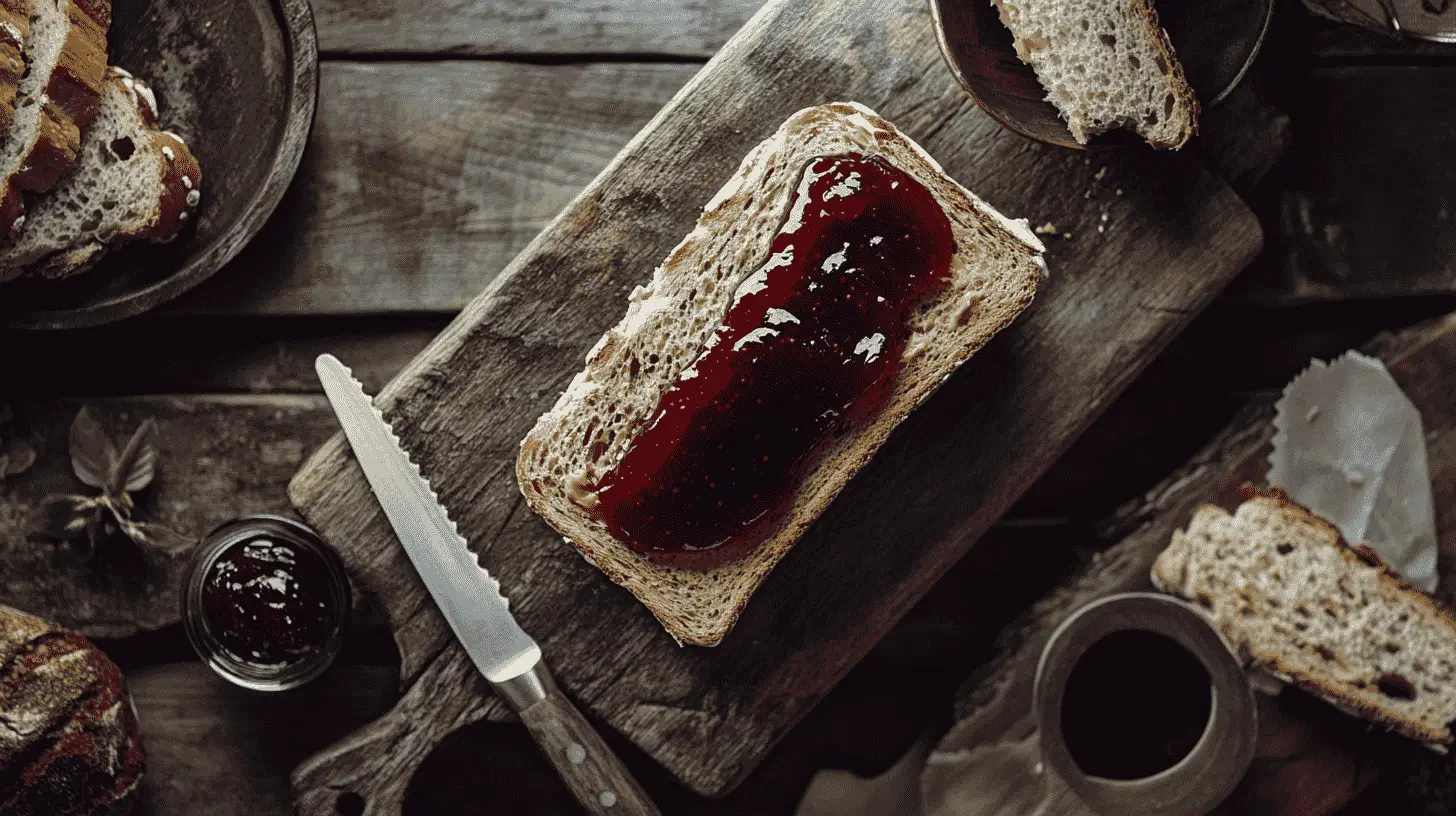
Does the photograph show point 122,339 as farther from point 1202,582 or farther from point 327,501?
point 1202,582

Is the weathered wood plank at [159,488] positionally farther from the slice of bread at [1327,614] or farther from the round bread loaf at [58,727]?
the slice of bread at [1327,614]

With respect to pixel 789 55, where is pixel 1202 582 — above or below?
below

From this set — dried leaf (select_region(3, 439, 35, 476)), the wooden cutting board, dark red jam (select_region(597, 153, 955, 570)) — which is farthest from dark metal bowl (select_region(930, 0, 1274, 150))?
dried leaf (select_region(3, 439, 35, 476))

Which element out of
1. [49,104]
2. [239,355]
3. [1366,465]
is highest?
[49,104]

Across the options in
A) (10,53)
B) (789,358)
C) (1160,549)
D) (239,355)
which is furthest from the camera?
(239,355)

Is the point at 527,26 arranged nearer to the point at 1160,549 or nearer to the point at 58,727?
the point at 58,727

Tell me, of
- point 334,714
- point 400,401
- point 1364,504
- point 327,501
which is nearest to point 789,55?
point 400,401

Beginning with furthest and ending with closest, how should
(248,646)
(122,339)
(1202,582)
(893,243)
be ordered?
(122,339), (1202,582), (248,646), (893,243)

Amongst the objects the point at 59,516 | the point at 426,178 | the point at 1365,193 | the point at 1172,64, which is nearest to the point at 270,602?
the point at 59,516
